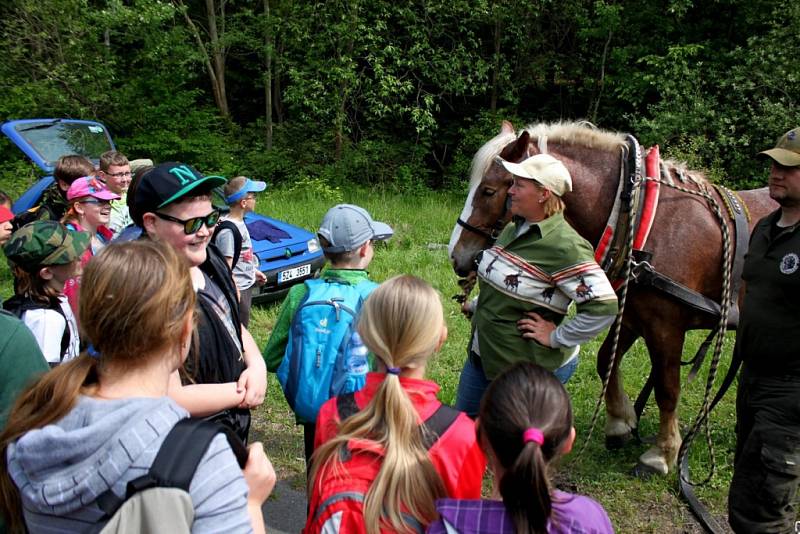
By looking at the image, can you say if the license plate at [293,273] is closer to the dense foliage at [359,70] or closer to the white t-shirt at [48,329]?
the white t-shirt at [48,329]

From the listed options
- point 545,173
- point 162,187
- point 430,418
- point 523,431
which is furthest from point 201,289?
point 545,173

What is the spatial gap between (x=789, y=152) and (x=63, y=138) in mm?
8960

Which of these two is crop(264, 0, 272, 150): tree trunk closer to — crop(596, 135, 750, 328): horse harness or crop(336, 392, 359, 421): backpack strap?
crop(596, 135, 750, 328): horse harness

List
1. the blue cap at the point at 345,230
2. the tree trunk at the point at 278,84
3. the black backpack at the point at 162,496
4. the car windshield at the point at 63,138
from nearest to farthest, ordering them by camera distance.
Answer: the black backpack at the point at 162,496
the blue cap at the point at 345,230
the car windshield at the point at 63,138
the tree trunk at the point at 278,84

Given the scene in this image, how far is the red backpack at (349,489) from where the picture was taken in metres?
1.68

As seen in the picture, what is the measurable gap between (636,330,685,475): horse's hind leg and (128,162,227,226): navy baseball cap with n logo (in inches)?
107

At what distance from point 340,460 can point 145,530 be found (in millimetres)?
626

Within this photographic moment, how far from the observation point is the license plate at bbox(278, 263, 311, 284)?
6757 mm

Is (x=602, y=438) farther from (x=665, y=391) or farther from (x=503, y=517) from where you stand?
(x=503, y=517)

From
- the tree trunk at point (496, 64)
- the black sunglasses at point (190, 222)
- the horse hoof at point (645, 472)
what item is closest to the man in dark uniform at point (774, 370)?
the horse hoof at point (645, 472)

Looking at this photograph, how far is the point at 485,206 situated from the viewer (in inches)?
141

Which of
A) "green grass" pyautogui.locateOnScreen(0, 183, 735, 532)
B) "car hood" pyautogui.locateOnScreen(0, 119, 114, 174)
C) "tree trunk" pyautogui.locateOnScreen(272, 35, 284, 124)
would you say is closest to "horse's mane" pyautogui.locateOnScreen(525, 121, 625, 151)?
"green grass" pyautogui.locateOnScreen(0, 183, 735, 532)

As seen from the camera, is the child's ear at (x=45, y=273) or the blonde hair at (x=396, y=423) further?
the child's ear at (x=45, y=273)

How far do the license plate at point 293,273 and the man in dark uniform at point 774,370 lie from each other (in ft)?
15.7
